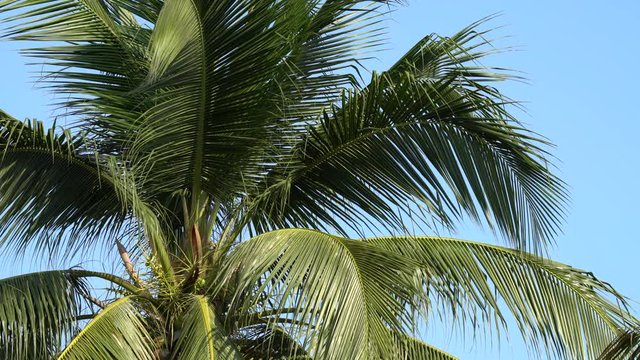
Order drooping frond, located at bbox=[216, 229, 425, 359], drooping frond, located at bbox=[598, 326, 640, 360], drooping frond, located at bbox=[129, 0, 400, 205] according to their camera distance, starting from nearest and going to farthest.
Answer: drooping frond, located at bbox=[598, 326, 640, 360]
drooping frond, located at bbox=[216, 229, 425, 359]
drooping frond, located at bbox=[129, 0, 400, 205]

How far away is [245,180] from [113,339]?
5.64 ft

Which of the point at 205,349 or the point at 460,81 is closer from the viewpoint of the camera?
the point at 205,349

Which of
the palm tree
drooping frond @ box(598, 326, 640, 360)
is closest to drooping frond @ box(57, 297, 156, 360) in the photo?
the palm tree

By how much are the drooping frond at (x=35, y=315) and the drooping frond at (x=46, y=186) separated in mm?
763

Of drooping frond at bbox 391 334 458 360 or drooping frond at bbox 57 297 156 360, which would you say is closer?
drooping frond at bbox 57 297 156 360

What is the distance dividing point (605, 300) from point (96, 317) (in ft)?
11.7

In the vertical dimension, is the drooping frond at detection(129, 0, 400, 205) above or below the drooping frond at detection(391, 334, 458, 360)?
above

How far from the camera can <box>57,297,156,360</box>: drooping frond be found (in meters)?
8.26

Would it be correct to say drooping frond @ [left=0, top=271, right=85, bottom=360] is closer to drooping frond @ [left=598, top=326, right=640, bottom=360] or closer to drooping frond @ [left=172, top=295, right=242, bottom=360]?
drooping frond @ [left=172, top=295, right=242, bottom=360]

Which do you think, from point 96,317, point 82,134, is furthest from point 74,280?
point 82,134

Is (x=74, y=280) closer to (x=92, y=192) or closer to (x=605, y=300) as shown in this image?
(x=92, y=192)

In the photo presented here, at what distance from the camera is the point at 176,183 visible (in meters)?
9.42

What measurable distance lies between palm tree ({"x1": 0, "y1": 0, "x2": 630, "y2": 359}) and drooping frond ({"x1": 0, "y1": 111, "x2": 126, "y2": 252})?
0.5 inches

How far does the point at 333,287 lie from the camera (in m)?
7.95
